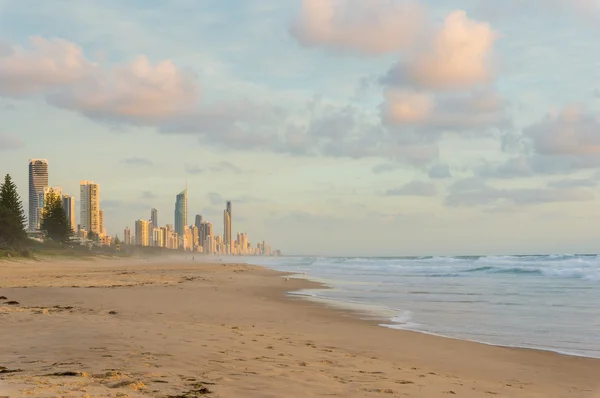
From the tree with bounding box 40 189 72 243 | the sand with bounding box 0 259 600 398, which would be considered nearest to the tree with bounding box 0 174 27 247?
the tree with bounding box 40 189 72 243

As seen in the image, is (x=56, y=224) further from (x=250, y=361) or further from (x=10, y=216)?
(x=250, y=361)

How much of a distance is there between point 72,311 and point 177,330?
5066 mm

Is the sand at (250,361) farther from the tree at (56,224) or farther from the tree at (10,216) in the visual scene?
the tree at (56,224)

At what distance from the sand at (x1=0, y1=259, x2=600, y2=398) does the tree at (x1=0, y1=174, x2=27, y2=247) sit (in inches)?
2975

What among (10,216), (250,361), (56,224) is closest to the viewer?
(250,361)

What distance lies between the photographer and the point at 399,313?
19750 mm

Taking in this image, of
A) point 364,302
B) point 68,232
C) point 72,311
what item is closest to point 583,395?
point 72,311

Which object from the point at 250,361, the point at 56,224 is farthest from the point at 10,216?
the point at 250,361

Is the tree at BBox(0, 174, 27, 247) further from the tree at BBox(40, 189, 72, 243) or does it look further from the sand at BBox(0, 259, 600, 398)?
the sand at BBox(0, 259, 600, 398)

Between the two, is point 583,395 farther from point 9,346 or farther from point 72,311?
point 72,311

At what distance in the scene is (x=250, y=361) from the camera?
29.4 ft

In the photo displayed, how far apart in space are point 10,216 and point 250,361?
8618cm

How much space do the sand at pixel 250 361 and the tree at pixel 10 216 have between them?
75577 mm

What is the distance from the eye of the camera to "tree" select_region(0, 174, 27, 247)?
81.9m
